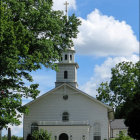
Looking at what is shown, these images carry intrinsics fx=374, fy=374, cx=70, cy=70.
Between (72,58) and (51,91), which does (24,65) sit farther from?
(72,58)

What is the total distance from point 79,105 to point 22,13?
18569mm

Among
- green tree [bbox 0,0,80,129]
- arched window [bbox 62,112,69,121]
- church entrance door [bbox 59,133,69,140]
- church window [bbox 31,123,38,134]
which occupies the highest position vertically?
green tree [bbox 0,0,80,129]

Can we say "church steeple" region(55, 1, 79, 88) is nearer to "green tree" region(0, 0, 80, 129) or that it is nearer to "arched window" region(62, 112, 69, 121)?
"arched window" region(62, 112, 69, 121)

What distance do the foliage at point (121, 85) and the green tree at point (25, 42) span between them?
2710 cm

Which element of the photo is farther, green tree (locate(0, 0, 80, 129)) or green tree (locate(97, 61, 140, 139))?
green tree (locate(97, 61, 140, 139))

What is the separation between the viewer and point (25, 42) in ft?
107

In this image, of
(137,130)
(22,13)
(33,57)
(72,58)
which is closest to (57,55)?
(33,57)

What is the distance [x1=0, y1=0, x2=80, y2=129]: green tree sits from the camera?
101 feet

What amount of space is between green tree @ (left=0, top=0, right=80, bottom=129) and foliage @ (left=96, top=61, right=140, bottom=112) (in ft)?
88.9

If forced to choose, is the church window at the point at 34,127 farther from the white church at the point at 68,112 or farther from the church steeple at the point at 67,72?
the church steeple at the point at 67,72

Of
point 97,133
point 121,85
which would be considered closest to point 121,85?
point 121,85

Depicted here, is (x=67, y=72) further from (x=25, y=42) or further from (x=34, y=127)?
(x=25, y=42)

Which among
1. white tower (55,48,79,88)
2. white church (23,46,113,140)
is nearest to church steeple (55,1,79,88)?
white tower (55,48,79,88)

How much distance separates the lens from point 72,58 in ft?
183
